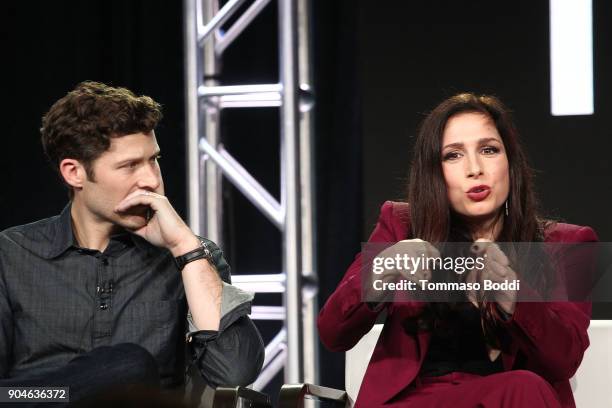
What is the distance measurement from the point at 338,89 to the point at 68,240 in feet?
5.68

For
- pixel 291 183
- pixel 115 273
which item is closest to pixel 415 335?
pixel 115 273

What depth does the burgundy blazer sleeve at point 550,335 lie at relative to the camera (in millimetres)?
1957

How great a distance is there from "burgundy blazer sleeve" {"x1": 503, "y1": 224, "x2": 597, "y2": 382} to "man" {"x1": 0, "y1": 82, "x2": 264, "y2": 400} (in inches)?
24.4

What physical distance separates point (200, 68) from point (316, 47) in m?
0.61

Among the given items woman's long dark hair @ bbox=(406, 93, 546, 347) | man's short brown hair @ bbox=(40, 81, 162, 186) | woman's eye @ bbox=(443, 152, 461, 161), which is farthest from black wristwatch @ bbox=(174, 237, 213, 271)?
woman's eye @ bbox=(443, 152, 461, 161)

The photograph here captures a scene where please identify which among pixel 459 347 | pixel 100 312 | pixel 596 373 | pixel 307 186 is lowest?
pixel 596 373

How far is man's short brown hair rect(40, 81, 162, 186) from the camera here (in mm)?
2156

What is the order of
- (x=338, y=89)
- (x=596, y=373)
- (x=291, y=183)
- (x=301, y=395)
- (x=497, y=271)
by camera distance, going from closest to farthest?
(x=497, y=271), (x=301, y=395), (x=596, y=373), (x=291, y=183), (x=338, y=89)

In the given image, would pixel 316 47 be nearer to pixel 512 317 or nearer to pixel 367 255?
pixel 367 255

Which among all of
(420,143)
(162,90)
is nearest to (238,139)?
(162,90)

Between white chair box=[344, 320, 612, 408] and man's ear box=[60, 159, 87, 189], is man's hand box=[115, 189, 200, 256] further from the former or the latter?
white chair box=[344, 320, 612, 408]

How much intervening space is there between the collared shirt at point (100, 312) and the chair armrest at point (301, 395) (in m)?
0.12

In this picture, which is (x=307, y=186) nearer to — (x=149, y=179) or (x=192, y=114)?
(x=192, y=114)

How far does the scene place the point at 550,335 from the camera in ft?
6.45
